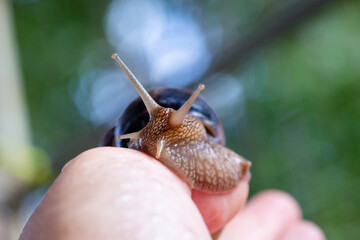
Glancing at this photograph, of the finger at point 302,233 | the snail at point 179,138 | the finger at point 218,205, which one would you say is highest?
the snail at point 179,138

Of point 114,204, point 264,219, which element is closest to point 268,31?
point 264,219

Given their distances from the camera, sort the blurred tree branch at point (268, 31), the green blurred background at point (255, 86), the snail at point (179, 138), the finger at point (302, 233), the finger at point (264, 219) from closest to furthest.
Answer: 1. the snail at point (179, 138)
2. the finger at point (264, 219)
3. the finger at point (302, 233)
4. the blurred tree branch at point (268, 31)
5. the green blurred background at point (255, 86)

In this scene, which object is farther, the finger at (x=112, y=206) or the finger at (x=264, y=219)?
the finger at (x=264, y=219)

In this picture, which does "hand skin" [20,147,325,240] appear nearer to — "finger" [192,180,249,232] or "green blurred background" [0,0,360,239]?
"finger" [192,180,249,232]

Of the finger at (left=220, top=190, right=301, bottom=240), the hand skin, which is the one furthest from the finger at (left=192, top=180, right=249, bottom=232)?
the finger at (left=220, top=190, right=301, bottom=240)

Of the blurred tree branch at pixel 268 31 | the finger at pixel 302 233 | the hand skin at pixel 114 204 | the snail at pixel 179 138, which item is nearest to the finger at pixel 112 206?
the hand skin at pixel 114 204

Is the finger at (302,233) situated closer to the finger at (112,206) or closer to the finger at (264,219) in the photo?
the finger at (264,219)

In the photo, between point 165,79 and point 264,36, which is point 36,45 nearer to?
point 165,79
